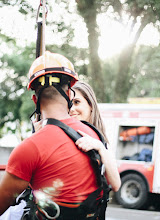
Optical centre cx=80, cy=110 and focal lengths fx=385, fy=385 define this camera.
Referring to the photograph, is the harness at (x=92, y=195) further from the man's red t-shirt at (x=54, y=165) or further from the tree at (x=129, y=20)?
the tree at (x=129, y=20)

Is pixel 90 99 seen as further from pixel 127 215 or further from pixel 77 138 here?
pixel 127 215

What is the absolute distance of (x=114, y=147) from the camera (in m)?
10.9

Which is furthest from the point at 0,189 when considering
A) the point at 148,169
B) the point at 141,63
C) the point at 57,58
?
the point at 141,63

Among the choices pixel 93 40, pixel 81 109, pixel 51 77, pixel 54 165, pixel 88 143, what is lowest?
pixel 54 165

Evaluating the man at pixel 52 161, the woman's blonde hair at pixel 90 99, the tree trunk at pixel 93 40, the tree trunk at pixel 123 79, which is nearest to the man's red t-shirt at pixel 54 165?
the man at pixel 52 161

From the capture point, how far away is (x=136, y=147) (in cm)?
1102

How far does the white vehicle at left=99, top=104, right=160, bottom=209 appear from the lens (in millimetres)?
10023

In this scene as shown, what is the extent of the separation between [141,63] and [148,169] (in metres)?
8.28

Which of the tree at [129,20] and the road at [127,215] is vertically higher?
the tree at [129,20]

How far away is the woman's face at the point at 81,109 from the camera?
3.58 meters

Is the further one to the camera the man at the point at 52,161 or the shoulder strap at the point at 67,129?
the shoulder strap at the point at 67,129

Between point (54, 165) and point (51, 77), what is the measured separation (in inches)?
19.2

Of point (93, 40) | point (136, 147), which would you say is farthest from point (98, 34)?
point (136, 147)

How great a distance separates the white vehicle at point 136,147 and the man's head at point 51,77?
27.0ft
